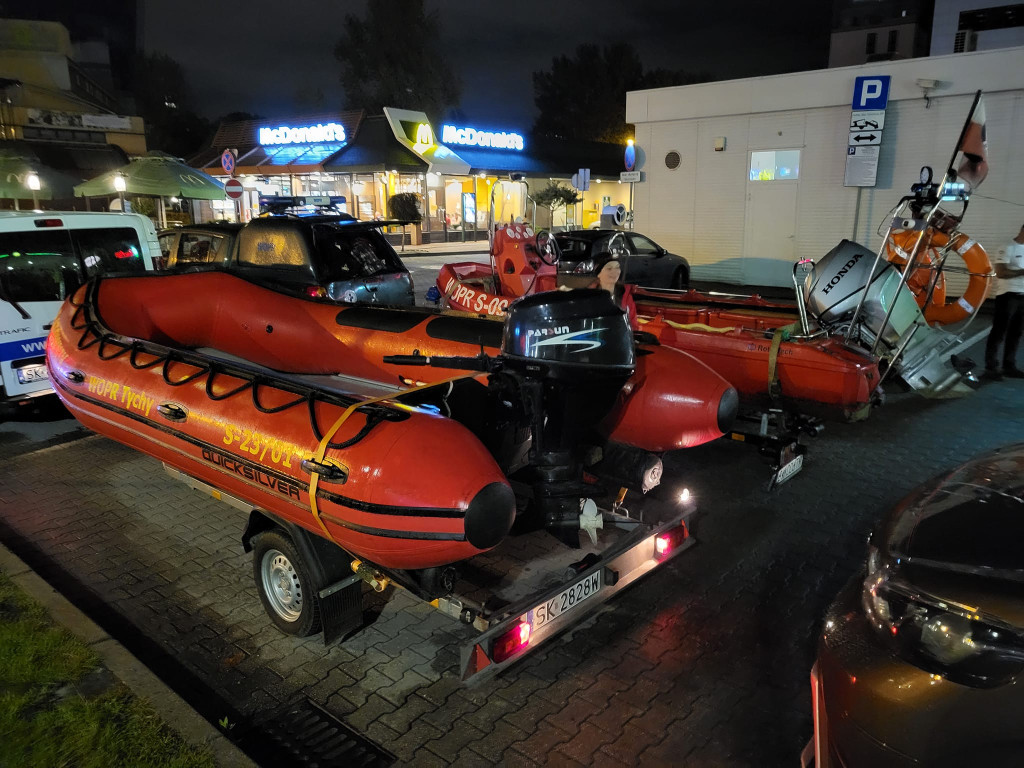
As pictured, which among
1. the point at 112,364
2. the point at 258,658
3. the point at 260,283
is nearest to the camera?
the point at 258,658

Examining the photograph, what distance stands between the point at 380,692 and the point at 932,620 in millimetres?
2470

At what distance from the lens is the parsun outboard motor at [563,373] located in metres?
3.38

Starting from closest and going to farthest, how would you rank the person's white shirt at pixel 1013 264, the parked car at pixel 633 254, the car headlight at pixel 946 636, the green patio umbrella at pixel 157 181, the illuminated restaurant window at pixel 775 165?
the car headlight at pixel 946 636 → the person's white shirt at pixel 1013 264 → the parked car at pixel 633 254 → the illuminated restaurant window at pixel 775 165 → the green patio umbrella at pixel 157 181

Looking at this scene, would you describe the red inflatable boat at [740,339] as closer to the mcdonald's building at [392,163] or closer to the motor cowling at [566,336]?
the motor cowling at [566,336]

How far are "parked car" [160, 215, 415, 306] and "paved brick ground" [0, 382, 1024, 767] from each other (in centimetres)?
249

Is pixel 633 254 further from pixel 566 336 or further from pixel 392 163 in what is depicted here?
pixel 392 163

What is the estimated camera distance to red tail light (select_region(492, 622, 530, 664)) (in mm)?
3091

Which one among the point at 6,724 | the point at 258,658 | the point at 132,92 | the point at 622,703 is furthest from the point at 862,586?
the point at 132,92

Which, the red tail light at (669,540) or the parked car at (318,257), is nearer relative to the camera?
the red tail light at (669,540)

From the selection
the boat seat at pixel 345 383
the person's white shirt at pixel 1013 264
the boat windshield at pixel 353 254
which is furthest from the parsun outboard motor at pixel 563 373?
the person's white shirt at pixel 1013 264

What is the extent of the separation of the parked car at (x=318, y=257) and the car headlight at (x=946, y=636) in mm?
5955

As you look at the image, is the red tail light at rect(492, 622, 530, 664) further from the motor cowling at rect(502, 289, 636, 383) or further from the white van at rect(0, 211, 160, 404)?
the white van at rect(0, 211, 160, 404)

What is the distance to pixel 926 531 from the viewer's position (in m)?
2.14

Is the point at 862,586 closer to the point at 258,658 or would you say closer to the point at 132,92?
the point at 258,658
